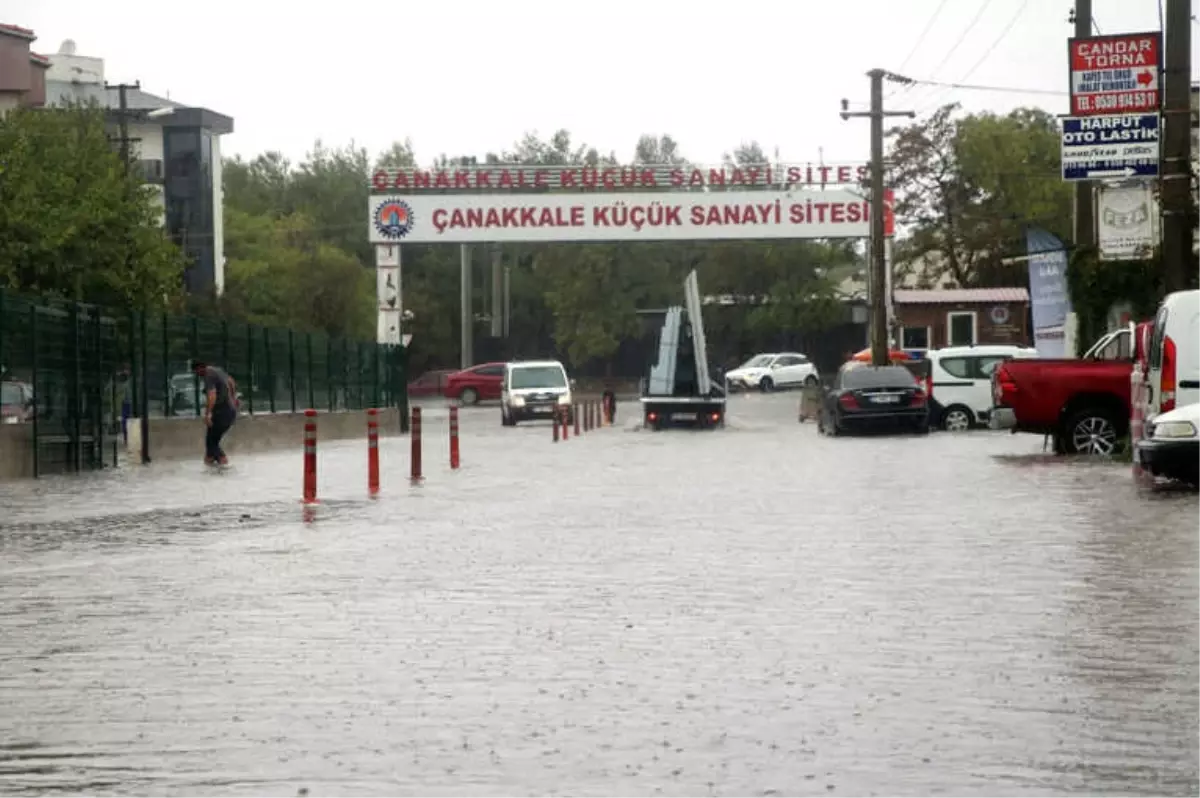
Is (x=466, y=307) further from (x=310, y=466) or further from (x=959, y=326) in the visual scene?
(x=310, y=466)

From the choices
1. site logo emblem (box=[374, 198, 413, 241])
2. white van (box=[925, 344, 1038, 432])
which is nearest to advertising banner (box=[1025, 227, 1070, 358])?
white van (box=[925, 344, 1038, 432])

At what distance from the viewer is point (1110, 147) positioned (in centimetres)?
3266

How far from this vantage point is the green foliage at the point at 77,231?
5412cm

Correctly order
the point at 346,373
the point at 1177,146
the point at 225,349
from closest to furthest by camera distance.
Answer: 1. the point at 1177,146
2. the point at 225,349
3. the point at 346,373

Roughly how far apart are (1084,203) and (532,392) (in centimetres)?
2112

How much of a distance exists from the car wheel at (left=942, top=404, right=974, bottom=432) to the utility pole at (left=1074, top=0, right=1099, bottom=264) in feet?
17.8

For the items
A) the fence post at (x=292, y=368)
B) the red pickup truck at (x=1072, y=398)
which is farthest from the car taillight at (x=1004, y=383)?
the fence post at (x=292, y=368)

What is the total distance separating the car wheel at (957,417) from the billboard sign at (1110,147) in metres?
13.4

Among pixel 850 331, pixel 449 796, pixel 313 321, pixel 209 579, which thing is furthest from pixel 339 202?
pixel 449 796

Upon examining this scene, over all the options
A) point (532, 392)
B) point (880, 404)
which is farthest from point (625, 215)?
point (880, 404)

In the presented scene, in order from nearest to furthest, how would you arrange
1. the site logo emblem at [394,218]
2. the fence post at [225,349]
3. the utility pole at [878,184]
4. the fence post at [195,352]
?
the fence post at [195,352] < the fence post at [225,349] < the utility pole at [878,184] < the site logo emblem at [394,218]

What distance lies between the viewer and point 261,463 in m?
36.3

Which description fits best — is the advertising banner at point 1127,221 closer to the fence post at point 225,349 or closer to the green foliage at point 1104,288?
the green foliage at point 1104,288

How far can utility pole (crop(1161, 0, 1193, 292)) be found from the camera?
2898 cm
